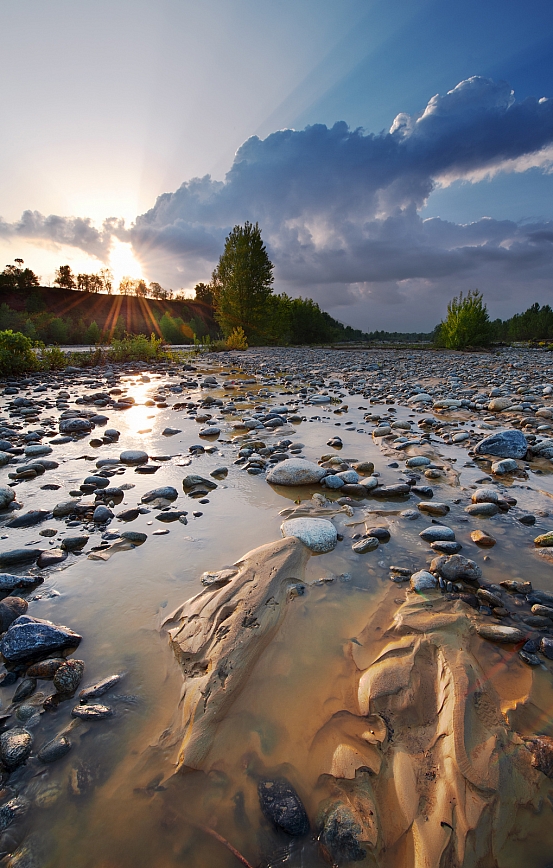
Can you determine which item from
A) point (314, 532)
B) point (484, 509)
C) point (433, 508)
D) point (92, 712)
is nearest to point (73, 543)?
point (92, 712)

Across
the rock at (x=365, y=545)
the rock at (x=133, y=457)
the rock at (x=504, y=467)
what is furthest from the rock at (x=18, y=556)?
the rock at (x=504, y=467)

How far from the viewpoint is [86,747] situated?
133 cm

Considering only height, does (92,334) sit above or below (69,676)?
above

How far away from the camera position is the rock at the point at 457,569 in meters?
2.23

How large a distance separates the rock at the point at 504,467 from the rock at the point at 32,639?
162 inches

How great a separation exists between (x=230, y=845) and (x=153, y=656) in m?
0.82

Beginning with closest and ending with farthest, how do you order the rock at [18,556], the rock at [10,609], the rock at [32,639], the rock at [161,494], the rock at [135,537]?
1. the rock at [32,639]
2. the rock at [10,609]
3. the rock at [18,556]
4. the rock at [135,537]
5. the rock at [161,494]

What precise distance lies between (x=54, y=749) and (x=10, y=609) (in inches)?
35.2

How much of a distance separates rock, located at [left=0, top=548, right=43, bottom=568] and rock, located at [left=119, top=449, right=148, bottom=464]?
1862 mm

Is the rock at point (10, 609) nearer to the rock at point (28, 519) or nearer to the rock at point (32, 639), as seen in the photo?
the rock at point (32, 639)

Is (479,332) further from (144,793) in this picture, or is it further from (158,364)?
(144,793)

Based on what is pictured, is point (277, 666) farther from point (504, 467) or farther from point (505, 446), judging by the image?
point (505, 446)

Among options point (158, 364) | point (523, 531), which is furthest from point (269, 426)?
point (158, 364)

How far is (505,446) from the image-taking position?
4.45 m
